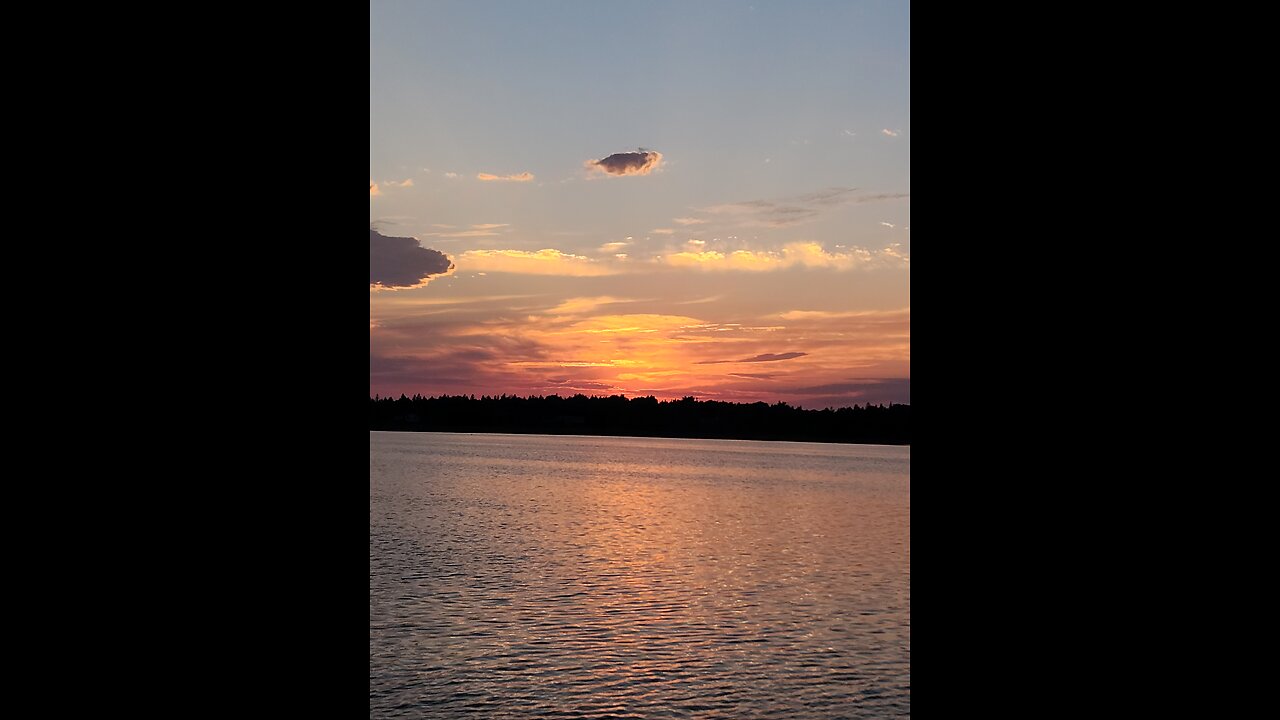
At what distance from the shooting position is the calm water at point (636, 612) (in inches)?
621

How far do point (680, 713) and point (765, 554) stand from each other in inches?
798

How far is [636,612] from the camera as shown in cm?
2352

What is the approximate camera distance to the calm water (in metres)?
15.8

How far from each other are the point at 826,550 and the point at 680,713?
21.6m
